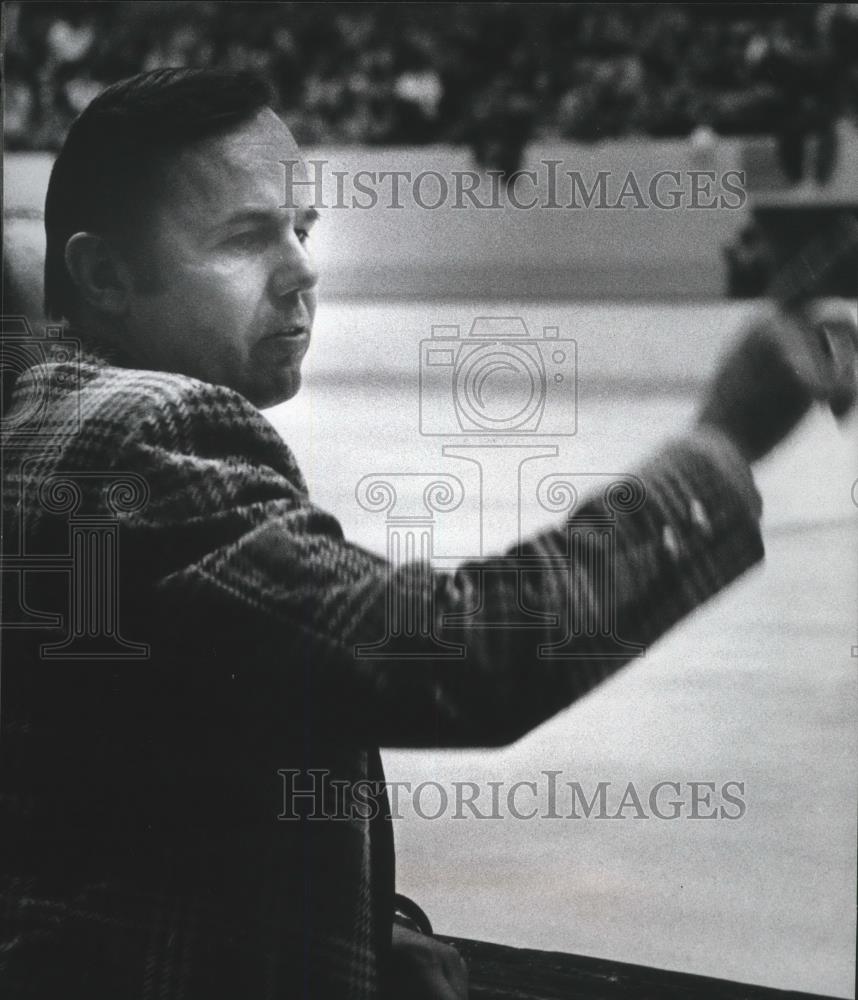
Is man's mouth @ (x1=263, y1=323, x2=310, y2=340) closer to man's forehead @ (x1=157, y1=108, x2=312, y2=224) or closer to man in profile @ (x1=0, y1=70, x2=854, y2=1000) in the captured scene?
man in profile @ (x1=0, y1=70, x2=854, y2=1000)

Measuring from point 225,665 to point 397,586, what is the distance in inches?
10.6

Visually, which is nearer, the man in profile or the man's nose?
the man in profile

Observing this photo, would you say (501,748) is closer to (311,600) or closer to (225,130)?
(311,600)

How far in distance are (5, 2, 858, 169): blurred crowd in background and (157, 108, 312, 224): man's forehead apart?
0.21 feet

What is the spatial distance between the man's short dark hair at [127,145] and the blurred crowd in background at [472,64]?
0.14 feet

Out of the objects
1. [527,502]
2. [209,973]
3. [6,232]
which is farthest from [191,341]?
[209,973]

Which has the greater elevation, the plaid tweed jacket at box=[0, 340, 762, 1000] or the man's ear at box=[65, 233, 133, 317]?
the man's ear at box=[65, 233, 133, 317]

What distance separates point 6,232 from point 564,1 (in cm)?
92

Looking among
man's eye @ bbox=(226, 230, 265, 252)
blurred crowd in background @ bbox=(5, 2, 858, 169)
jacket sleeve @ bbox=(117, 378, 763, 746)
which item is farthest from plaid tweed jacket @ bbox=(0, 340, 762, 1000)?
blurred crowd in background @ bbox=(5, 2, 858, 169)

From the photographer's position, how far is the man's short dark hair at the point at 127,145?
2.03 metres

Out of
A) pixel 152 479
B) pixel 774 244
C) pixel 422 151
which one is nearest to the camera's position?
pixel 152 479

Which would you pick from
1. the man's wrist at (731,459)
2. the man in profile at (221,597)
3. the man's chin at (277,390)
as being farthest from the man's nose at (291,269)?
the man's wrist at (731,459)

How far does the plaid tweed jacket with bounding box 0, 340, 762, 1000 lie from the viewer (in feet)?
6.15

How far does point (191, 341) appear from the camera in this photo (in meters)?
2.02
